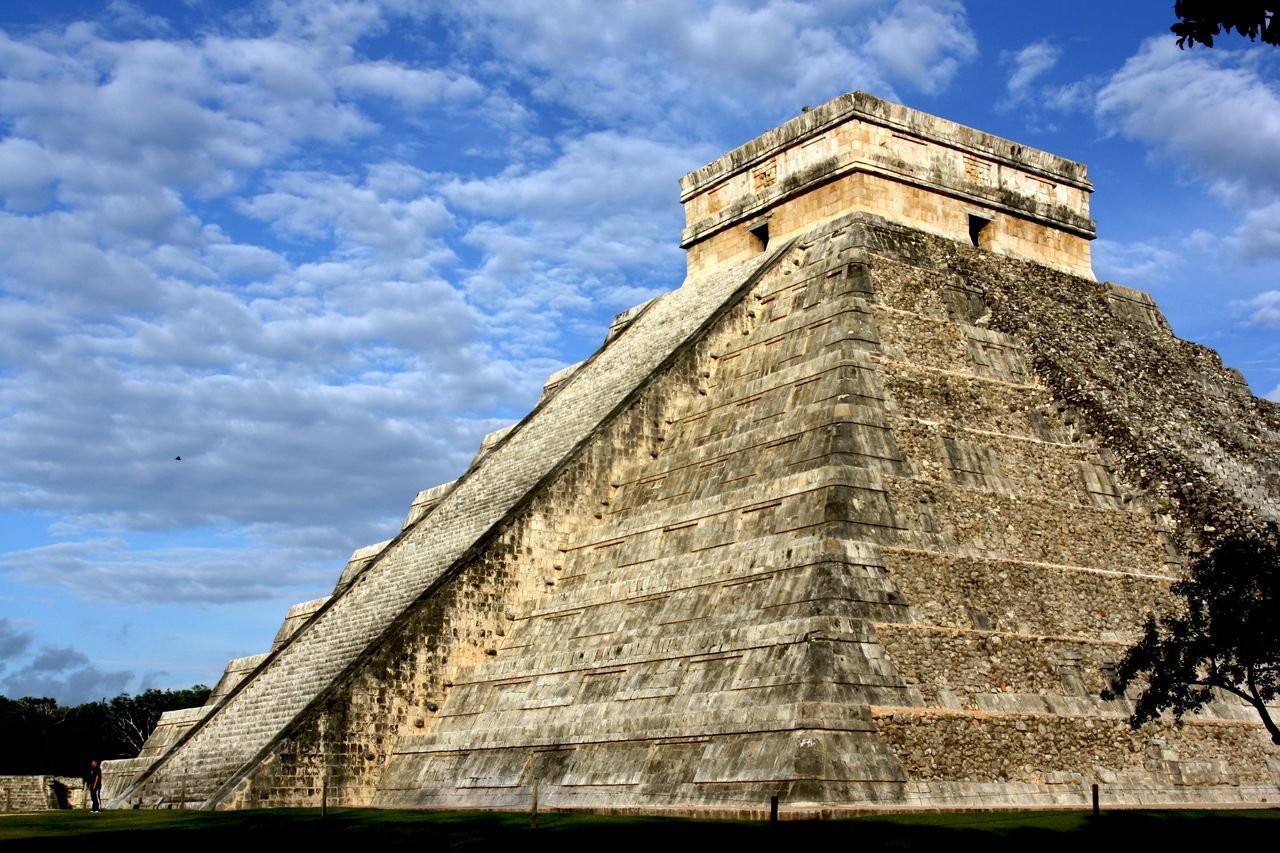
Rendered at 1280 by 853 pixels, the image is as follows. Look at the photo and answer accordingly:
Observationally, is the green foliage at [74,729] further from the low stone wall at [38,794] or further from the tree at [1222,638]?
the tree at [1222,638]

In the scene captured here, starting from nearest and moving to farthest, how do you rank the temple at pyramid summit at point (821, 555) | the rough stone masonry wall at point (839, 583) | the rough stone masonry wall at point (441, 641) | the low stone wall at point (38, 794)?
the rough stone masonry wall at point (839, 583) < the temple at pyramid summit at point (821, 555) < the rough stone masonry wall at point (441, 641) < the low stone wall at point (38, 794)

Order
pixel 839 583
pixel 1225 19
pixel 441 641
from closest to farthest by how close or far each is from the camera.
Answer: pixel 1225 19 → pixel 839 583 → pixel 441 641

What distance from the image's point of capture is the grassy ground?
12633 mm

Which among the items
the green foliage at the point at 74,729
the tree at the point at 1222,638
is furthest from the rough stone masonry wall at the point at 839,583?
the green foliage at the point at 74,729

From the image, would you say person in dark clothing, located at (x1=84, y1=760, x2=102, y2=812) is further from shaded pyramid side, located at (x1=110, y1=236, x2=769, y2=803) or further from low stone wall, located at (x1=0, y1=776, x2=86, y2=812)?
low stone wall, located at (x1=0, y1=776, x2=86, y2=812)

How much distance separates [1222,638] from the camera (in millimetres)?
15648

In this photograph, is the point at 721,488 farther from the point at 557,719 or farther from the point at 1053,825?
the point at 1053,825

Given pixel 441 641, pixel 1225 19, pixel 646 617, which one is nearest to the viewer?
pixel 1225 19

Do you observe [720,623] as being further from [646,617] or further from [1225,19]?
[1225,19]

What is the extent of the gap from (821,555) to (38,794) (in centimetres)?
1429

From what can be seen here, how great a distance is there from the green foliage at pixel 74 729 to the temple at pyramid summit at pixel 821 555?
1149 inches

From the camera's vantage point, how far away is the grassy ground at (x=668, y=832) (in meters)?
12.6

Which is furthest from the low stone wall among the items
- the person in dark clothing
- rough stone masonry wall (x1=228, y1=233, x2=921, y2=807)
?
rough stone masonry wall (x1=228, y1=233, x2=921, y2=807)

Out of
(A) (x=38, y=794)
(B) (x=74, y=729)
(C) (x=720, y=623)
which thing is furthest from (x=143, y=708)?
(C) (x=720, y=623)
